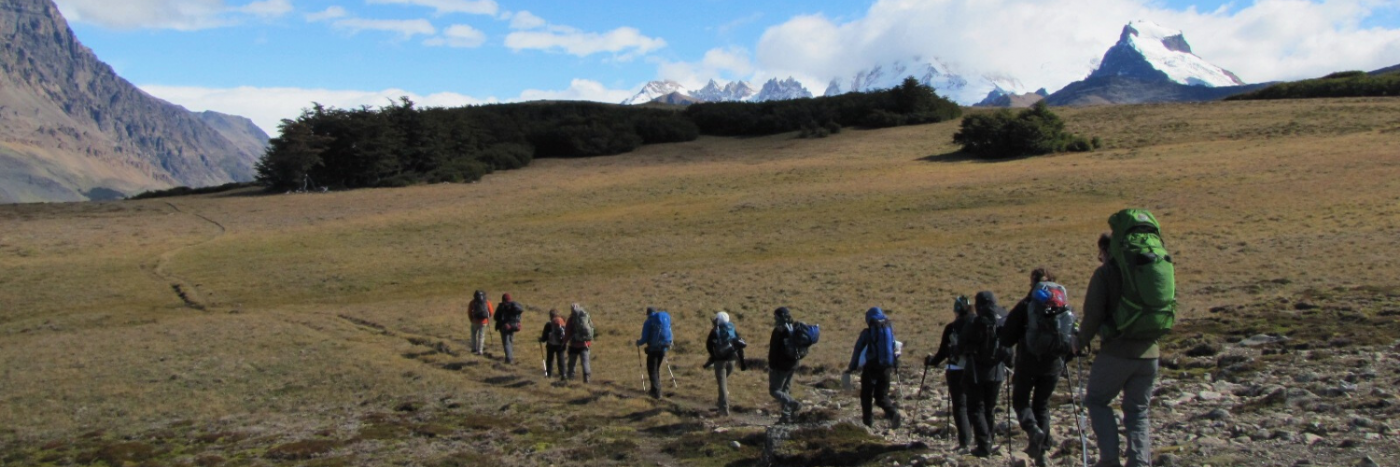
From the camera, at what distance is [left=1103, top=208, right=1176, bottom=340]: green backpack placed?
700 cm

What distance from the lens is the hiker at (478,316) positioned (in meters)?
22.2

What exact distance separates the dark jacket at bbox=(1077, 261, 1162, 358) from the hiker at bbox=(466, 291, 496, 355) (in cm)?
1643

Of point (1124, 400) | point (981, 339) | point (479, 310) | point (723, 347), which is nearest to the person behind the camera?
point (1124, 400)

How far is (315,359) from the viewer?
22062mm

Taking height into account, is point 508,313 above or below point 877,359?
below

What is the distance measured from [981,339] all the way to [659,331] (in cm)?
741

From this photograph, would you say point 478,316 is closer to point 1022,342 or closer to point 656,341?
point 656,341

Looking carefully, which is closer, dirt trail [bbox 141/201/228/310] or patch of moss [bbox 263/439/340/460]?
patch of moss [bbox 263/439/340/460]

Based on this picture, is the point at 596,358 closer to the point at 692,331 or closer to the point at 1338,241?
the point at 692,331

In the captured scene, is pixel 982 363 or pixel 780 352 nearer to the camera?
pixel 982 363

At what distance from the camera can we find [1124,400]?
25.1 ft

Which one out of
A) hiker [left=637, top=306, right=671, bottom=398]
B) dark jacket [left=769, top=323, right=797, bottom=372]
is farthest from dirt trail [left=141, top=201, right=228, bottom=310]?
dark jacket [left=769, top=323, right=797, bottom=372]

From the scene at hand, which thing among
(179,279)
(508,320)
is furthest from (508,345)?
(179,279)

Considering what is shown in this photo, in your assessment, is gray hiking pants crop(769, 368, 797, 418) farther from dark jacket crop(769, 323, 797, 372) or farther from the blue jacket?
the blue jacket
